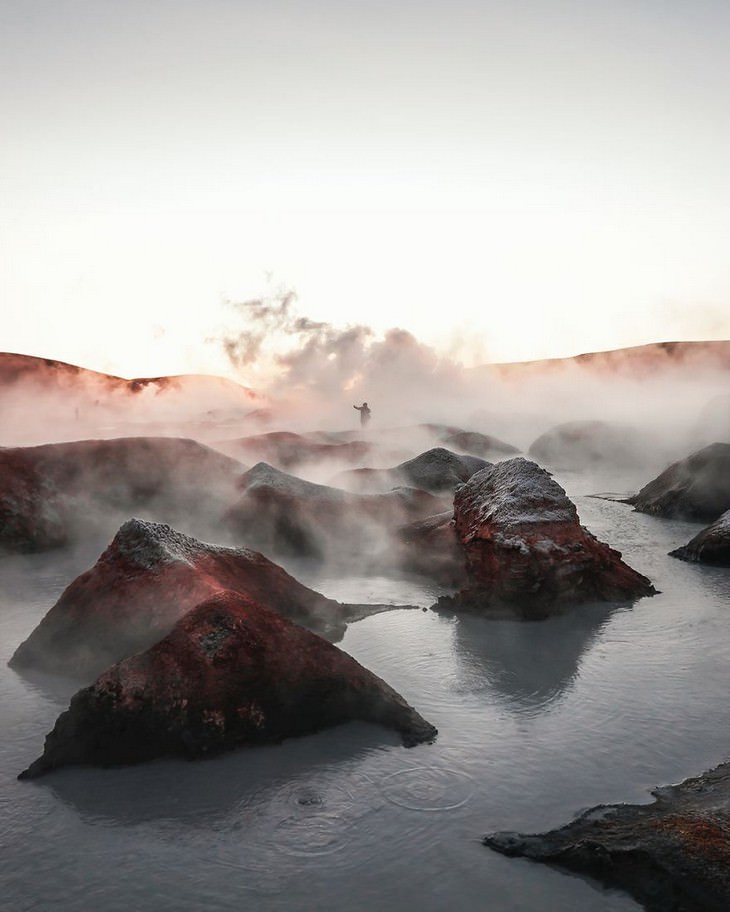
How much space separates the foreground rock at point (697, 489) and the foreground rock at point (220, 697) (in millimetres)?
13712

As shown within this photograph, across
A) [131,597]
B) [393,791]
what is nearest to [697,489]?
[131,597]

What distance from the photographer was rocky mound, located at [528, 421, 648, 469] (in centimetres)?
3341

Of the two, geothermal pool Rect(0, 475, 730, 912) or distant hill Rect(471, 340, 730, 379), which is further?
distant hill Rect(471, 340, 730, 379)

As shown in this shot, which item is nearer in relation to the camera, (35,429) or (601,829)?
(601,829)

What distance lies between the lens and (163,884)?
4820 millimetres

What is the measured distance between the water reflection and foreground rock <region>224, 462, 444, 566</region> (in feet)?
13.6

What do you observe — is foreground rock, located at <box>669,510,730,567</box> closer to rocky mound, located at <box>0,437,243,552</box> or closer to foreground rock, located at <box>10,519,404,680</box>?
foreground rock, located at <box>10,519,404,680</box>

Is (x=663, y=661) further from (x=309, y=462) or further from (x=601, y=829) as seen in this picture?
(x=309, y=462)

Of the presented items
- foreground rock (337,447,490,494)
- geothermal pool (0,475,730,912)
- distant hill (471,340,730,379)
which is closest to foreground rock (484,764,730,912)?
geothermal pool (0,475,730,912)

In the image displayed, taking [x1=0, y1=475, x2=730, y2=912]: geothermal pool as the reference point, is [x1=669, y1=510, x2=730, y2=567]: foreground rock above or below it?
above

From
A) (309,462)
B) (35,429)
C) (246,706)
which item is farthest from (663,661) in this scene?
(35,429)

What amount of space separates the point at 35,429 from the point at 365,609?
3276cm

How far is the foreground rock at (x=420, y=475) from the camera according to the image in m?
19.7

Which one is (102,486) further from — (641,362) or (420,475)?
(641,362)
